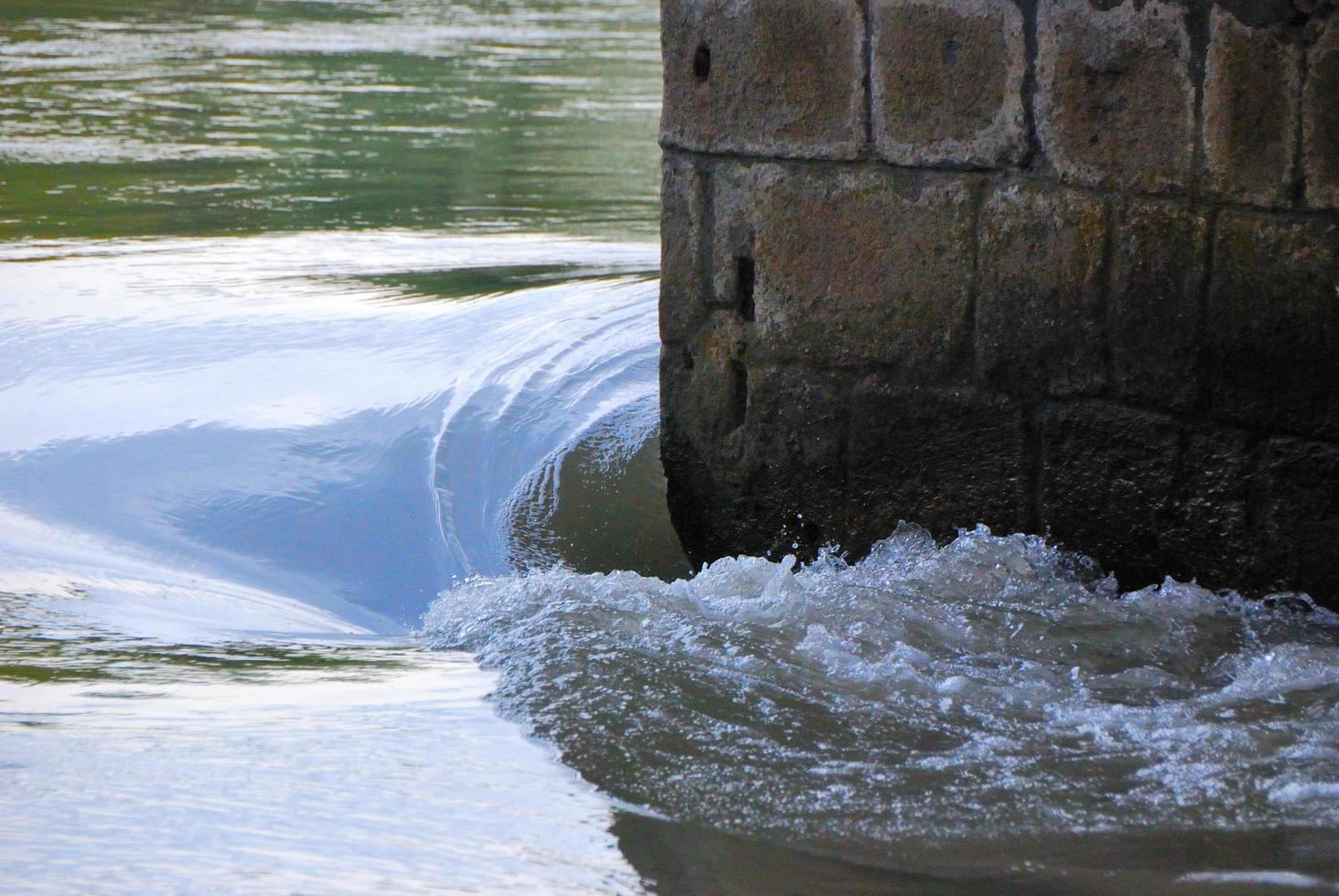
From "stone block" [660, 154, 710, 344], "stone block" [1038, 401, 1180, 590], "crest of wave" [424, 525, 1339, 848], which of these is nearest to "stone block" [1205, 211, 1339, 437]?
"stone block" [1038, 401, 1180, 590]

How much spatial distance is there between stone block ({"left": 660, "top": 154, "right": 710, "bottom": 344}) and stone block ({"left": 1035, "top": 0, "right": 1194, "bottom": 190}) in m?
0.73

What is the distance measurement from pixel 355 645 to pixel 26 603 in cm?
62

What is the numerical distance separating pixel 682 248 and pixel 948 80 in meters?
0.66

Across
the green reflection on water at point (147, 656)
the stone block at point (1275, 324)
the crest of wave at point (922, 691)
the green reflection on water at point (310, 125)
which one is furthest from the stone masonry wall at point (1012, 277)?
the green reflection on water at point (310, 125)

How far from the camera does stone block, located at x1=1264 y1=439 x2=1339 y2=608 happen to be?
272cm

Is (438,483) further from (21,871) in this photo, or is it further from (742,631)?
(21,871)

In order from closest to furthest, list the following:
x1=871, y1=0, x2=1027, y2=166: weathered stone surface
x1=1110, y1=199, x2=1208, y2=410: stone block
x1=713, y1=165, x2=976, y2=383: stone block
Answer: x1=1110, y1=199, x2=1208, y2=410: stone block, x1=871, y1=0, x2=1027, y2=166: weathered stone surface, x1=713, y1=165, x2=976, y2=383: stone block

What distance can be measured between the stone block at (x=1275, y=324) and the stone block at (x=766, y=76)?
0.75 m

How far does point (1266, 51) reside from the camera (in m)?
2.60

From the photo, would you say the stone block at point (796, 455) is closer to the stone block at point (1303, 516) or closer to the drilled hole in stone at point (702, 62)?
the drilled hole in stone at point (702, 62)

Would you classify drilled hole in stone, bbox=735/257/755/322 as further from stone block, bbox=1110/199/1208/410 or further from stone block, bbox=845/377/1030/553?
stone block, bbox=1110/199/1208/410

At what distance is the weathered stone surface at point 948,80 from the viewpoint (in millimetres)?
2875

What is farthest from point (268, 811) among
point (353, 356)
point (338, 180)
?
point (338, 180)

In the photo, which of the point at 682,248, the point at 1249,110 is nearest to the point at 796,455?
the point at 682,248
